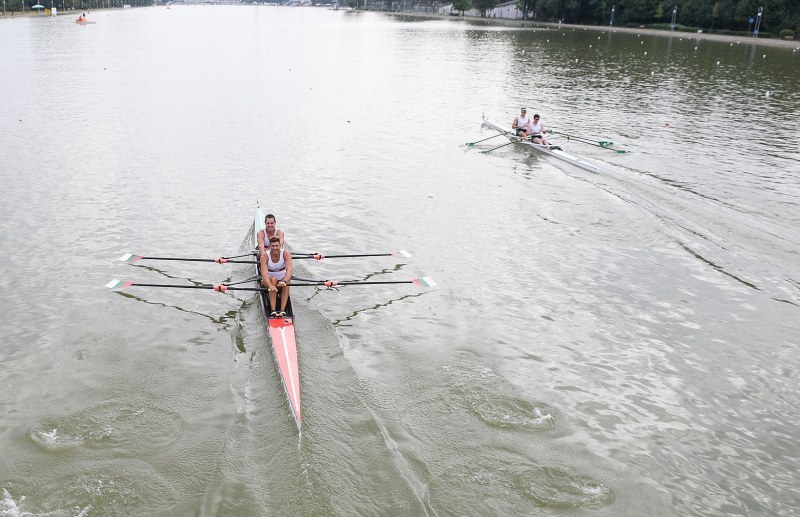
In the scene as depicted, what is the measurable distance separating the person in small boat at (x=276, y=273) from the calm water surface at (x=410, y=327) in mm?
790

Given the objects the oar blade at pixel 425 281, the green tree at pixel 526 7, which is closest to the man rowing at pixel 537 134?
the oar blade at pixel 425 281

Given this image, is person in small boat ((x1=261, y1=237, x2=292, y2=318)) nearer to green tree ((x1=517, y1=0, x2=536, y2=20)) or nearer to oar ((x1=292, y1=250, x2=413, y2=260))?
oar ((x1=292, y1=250, x2=413, y2=260))

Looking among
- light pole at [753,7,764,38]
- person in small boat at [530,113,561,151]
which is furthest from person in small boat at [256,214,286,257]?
light pole at [753,7,764,38]

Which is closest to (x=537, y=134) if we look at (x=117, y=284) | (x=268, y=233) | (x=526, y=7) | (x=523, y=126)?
(x=523, y=126)

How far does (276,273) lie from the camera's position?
14414 millimetres

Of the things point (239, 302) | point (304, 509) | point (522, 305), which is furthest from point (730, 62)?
point (304, 509)

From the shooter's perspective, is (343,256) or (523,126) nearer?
(343,256)

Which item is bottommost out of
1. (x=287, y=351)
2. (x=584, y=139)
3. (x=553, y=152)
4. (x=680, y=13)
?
(x=287, y=351)

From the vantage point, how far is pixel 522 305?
15.4 m

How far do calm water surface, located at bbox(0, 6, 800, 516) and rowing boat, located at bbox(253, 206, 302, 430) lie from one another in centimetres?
33

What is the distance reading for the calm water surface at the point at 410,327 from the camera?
31.4 feet

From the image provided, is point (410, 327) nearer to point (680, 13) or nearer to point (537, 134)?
point (537, 134)

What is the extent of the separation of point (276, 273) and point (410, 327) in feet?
11.0

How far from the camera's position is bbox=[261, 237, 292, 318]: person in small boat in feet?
43.5
